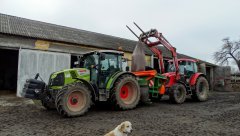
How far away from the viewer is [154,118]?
22.5 feet

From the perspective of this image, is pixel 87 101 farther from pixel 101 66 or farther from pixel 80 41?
pixel 80 41

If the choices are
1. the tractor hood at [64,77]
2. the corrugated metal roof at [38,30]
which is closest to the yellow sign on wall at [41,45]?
the corrugated metal roof at [38,30]

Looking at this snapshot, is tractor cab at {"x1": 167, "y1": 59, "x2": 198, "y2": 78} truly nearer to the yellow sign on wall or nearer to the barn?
the barn

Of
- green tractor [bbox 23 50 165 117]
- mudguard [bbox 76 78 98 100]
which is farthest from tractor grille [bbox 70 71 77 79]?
mudguard [bbox 76 78 98 100]

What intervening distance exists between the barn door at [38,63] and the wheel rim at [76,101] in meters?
6.75

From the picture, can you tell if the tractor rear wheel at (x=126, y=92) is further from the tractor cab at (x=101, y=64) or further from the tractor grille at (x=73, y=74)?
the tractor grille at (x=73, y=74)

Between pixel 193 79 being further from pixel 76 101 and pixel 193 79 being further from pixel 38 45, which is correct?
pixel 38 45

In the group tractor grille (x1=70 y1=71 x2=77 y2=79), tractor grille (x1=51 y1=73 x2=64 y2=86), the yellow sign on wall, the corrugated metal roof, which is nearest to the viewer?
tractor grille (x1=51 y1=73 x2=64 y2=86)

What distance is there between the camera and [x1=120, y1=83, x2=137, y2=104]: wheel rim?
8.31 metres

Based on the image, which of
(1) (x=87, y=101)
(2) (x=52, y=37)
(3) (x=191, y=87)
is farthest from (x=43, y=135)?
(2) (x=52, y=37)

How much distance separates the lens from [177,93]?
1027 centimetres

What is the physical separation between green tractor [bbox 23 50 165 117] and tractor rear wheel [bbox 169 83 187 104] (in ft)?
5.48

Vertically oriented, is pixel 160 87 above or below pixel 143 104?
above

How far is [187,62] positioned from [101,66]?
5.66m
